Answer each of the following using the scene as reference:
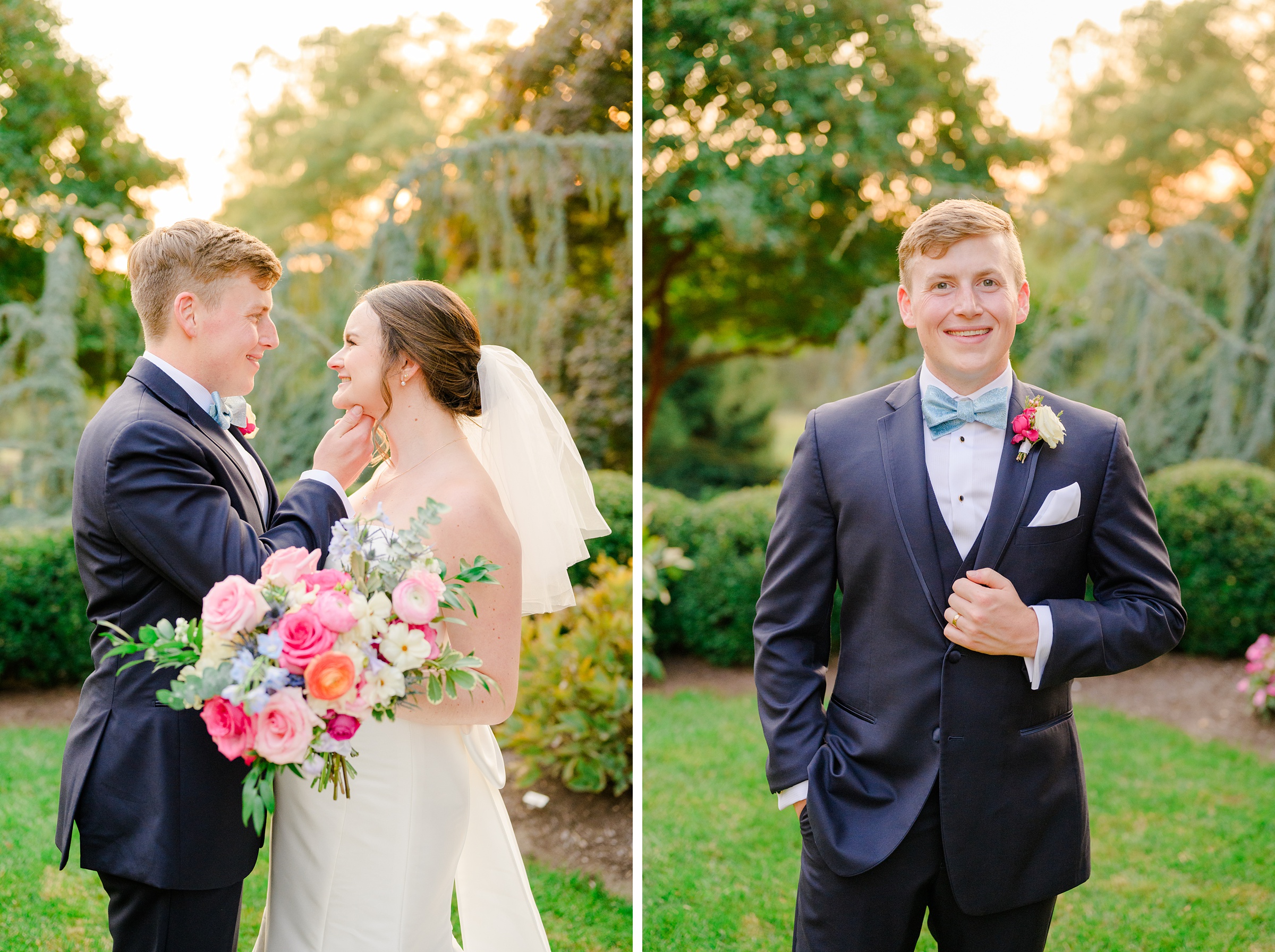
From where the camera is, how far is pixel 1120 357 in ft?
24.3

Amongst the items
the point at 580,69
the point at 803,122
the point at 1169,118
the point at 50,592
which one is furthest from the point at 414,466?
the point at 1169,118

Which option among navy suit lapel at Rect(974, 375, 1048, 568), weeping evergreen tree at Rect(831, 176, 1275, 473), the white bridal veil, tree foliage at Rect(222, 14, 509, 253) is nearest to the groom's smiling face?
navy suit lapel at Rect(974, 375, 1048, 568)

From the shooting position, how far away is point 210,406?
2340 millimetres

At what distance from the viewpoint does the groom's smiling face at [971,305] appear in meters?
2.12

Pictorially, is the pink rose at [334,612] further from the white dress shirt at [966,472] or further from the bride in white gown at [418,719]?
the white dress shirt at [966,472]

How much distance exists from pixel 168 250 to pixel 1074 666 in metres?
2.34

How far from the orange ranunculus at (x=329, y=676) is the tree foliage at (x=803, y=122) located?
697 cm

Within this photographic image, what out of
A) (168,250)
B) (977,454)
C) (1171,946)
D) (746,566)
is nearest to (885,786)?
(977,454)

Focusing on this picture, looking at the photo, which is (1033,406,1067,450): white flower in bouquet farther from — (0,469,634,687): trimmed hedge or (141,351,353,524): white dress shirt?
(0,469,634,687): trimmed hedge

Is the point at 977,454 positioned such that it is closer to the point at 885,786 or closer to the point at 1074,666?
the point at 1074,666

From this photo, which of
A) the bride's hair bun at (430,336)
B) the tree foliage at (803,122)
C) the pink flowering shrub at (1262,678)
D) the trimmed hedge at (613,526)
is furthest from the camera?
the tree foliage at (803,122)

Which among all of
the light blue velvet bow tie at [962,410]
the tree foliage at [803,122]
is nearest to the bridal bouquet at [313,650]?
the light blue velvet bow tie at [962,410]

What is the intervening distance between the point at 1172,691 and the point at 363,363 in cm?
619

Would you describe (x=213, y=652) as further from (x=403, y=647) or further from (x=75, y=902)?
(x=75, y=902)
